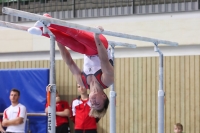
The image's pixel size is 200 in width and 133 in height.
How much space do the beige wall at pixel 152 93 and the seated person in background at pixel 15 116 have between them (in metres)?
1.53

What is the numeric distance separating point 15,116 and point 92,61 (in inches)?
167

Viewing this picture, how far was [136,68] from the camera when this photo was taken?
10.7m

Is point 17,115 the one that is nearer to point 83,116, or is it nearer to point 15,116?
point 15,116

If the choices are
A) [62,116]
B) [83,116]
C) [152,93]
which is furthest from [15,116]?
[152,93]

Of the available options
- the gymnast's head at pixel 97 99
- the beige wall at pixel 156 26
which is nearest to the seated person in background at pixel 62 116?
the beige wall at pixel 156 26

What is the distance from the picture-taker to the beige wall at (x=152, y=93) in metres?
10.1

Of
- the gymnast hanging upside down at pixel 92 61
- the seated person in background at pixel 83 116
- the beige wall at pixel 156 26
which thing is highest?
the beige wall at pixel 156 26

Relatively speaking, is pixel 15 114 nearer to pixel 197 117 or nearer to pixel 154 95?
pixel 154 95

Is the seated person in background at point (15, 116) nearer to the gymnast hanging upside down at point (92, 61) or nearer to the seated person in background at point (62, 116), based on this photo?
the seated person in background at point (62, 116)

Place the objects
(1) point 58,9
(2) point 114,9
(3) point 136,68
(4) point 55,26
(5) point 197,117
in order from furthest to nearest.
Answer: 1. (1) point 58,9
2. (2) point 114,9
3. (3) point 136,68
4. (5) point 197,117
5. (4) point 55,26

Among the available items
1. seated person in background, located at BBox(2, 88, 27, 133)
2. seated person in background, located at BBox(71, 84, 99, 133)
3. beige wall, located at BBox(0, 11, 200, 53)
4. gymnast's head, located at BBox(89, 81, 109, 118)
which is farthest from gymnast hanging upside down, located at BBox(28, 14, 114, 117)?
beige wall, located at BBox(0, 11, 200, 53)

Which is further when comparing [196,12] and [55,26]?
[196,12]

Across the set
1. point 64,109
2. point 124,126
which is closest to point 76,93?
point 64,109

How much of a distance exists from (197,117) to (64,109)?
9.15 feet
